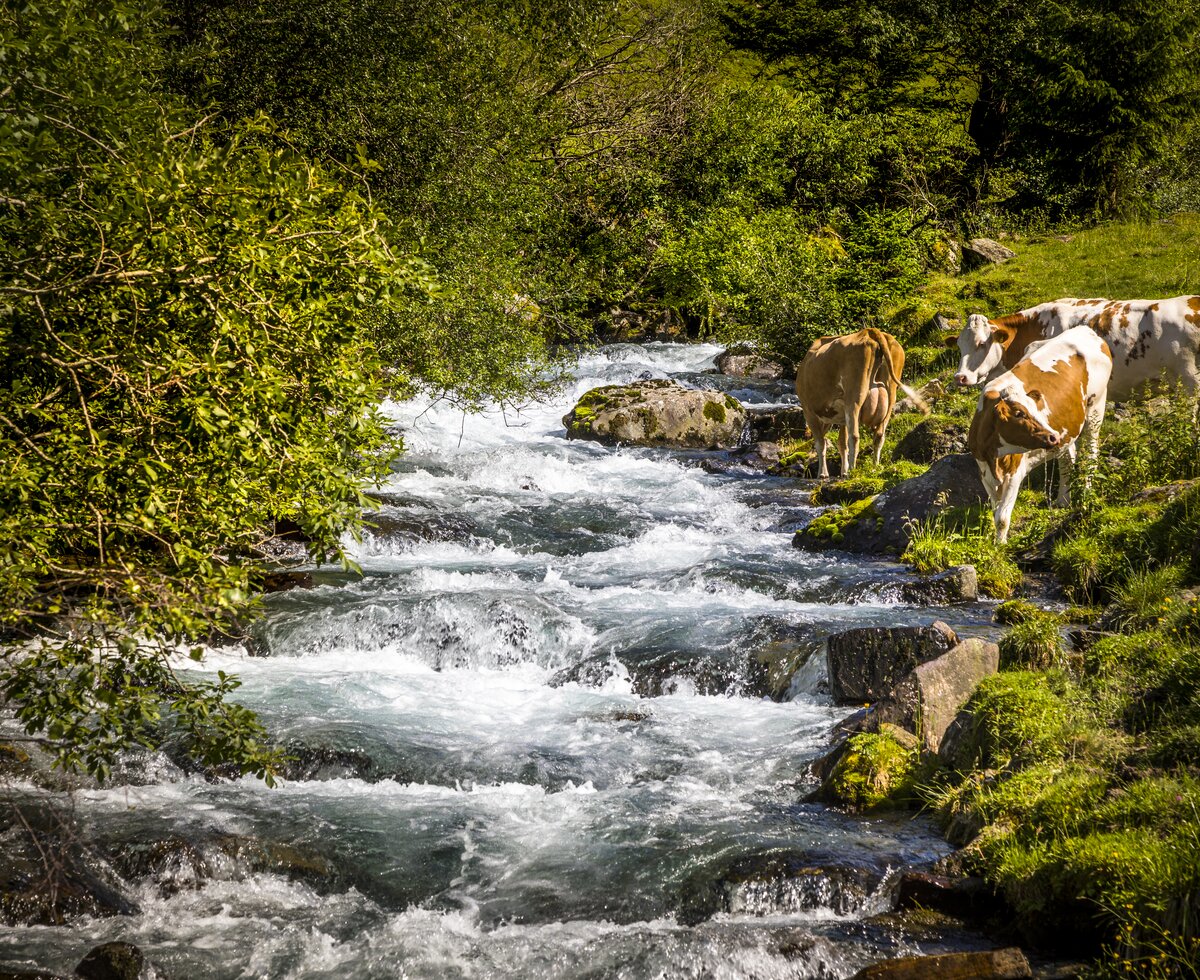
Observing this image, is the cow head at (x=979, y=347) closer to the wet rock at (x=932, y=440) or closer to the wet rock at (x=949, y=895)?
the wet rock at (x=932, y=440)

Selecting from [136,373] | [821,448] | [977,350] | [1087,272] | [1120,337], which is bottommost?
[821,448]

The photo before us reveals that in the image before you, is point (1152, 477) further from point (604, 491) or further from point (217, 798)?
point (217, 798)

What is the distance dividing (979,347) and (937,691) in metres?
8.26

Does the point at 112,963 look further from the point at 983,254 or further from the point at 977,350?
the point at 983,254

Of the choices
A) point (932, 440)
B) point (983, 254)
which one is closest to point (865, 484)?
point (932, 440)

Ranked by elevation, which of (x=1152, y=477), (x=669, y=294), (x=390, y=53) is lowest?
(x=1152, y=477)

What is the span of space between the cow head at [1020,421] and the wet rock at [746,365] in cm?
1587

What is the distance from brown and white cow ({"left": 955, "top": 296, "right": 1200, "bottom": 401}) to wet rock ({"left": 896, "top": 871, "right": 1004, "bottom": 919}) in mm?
10396

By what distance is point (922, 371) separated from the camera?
898 inches

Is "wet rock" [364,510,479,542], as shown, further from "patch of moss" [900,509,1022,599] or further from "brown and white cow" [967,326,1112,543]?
"brown and white cow" [967,326,1112,543]

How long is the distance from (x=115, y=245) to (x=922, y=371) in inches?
799

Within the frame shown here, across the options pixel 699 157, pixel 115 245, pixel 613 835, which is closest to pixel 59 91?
pixel 115 245

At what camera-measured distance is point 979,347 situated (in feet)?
49.5

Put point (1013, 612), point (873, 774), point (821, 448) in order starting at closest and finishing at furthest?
point (873, 774), point (1013, 612), point (821, 448)
